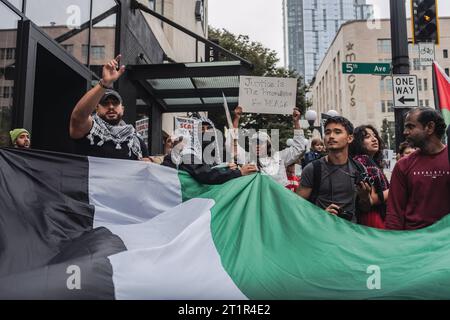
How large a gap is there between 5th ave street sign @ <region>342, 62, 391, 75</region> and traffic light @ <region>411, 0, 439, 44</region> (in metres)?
0.78

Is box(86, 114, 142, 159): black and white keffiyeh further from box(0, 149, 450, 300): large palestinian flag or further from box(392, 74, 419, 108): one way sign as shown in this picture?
box(392, 74, 419, 108): one way sign

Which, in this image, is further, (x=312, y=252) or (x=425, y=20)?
(x=425, y=20)

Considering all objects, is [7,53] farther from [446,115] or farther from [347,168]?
[446,115]

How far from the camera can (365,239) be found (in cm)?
332

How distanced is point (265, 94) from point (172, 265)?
3587 mm

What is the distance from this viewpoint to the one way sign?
7.32 metres

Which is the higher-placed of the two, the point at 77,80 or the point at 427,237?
the point at 77,80

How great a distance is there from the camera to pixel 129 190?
13.1 feet

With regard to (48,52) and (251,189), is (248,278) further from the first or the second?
(48,52)

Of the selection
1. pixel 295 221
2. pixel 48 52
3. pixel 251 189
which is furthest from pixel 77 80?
pixel 295 221

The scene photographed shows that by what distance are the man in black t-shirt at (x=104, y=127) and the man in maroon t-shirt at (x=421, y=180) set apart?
227 centimetres

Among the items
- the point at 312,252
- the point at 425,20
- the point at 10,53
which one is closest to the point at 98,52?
the point at 10,53

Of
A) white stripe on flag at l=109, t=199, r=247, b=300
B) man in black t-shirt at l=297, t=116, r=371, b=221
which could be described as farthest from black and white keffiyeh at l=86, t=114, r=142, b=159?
man in black t-shirt at l=297, t=116, r=371, b=221
